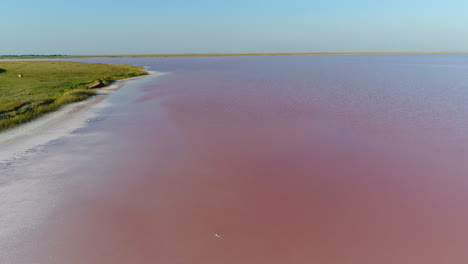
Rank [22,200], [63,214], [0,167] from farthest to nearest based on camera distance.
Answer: [0,167], [22,200], [63,214]

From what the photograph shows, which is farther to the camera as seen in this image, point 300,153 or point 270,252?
point 300,153

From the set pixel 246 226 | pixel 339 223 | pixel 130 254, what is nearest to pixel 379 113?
pixel 339 223

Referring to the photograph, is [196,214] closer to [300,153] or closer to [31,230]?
[31,230]

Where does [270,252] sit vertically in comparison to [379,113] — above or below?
below

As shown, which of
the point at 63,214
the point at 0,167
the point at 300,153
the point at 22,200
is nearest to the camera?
the point at 63,214

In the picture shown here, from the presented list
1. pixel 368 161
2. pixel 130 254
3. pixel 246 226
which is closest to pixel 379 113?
pixel 368 161

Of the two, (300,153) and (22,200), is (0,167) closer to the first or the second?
(22,200)
